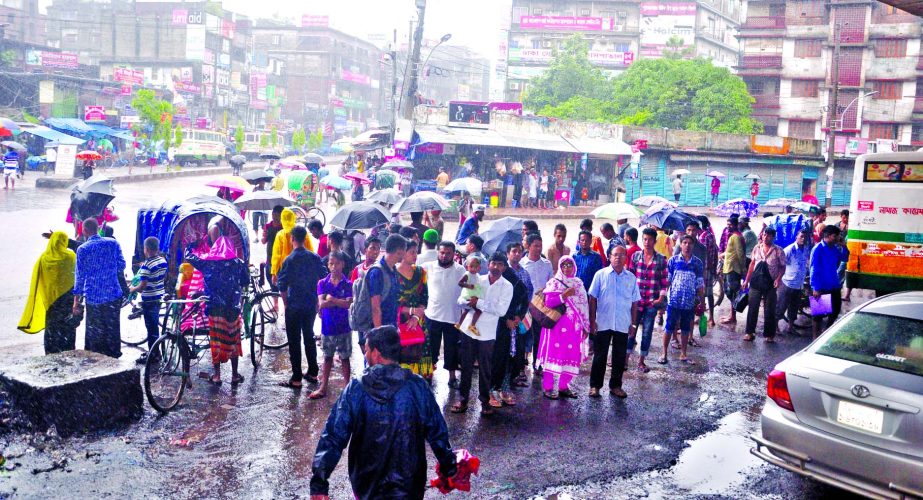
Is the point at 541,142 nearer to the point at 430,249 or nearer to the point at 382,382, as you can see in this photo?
the point at 430,249

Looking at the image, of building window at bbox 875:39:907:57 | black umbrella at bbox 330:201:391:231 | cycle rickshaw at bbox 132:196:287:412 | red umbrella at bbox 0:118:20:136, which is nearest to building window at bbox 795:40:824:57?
building window at bbox 875:39:907:57

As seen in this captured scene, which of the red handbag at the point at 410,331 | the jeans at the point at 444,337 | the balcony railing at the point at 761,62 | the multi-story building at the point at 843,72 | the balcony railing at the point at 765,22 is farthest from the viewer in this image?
the balcony railing at the point at 765,22

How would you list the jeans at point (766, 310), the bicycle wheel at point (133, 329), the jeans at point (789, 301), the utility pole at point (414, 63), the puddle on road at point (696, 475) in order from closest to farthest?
1. the puddle on road at point (696, 475)
2. the bicycle wheel at point (133, 329)
3. the jeans at point (766, 310)
4. the jeans at point (789, 301)
5. the utility pole at point (414, 63)

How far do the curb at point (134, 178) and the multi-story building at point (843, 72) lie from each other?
41748mm

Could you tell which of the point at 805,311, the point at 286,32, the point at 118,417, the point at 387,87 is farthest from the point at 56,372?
the point at 387,87

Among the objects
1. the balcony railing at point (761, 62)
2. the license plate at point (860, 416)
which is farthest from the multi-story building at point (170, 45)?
the license plate at point (860, 416)

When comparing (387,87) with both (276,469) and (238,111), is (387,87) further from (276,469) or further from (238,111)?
(276,469)

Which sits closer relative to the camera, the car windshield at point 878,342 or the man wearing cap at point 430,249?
the car windshield at point 878,342

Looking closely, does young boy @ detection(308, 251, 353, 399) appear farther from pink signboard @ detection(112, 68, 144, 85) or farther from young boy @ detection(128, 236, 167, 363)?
pink signboard @ detection(112, 68, 144, 85)

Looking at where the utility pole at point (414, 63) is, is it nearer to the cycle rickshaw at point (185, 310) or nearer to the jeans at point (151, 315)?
the cycle rickshaw at point (185, 310)

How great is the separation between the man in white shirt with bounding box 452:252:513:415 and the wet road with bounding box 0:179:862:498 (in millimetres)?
261

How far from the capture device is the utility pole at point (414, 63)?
2683cm

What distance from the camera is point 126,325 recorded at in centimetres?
1073

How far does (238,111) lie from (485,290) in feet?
242
